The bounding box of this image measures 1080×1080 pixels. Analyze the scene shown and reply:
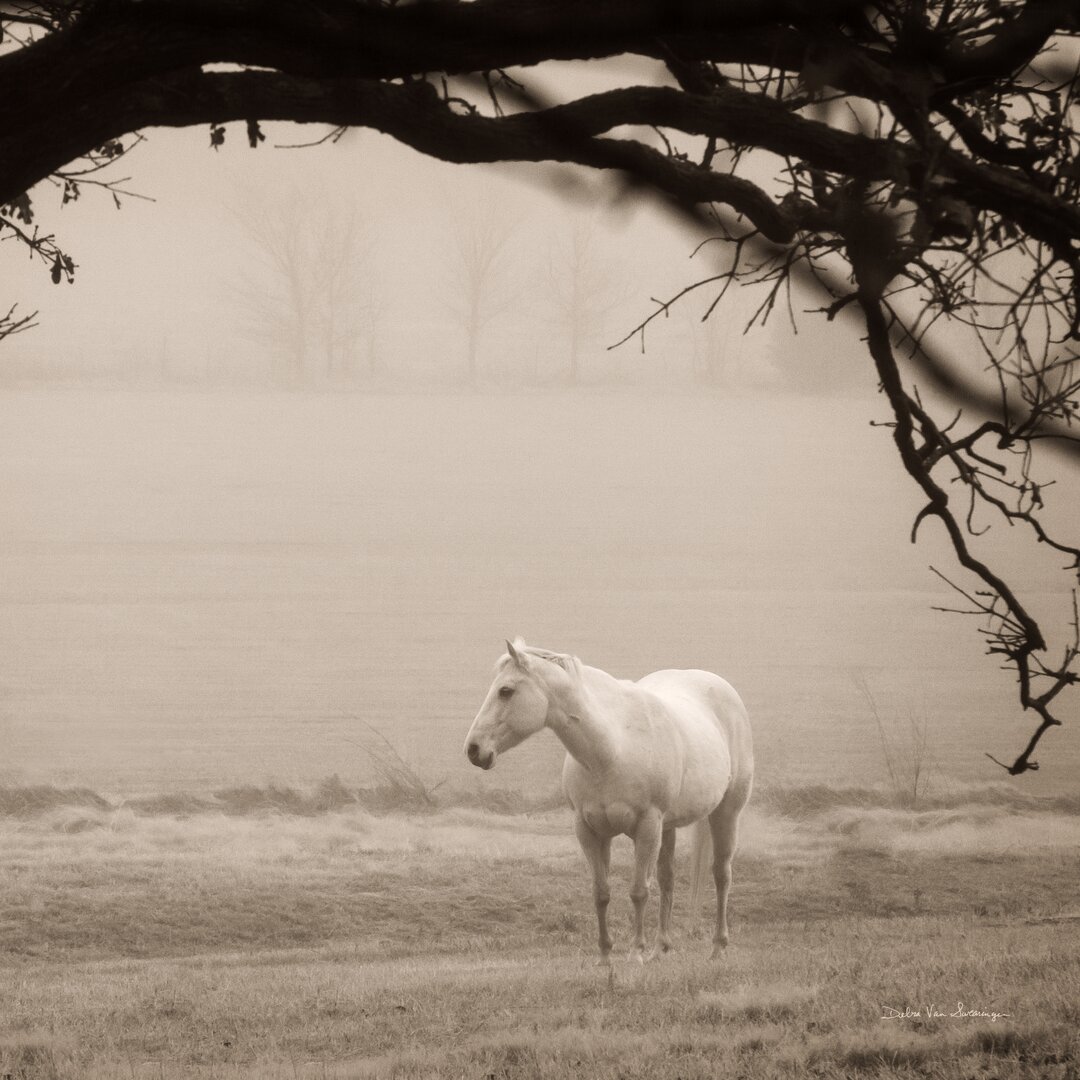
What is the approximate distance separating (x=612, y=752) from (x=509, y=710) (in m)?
0.67

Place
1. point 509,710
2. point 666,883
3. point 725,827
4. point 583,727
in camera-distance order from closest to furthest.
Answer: point 509,710, point 583,727, point 666,883, point 725,827

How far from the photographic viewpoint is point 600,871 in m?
8.09

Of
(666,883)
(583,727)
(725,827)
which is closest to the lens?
(583,727)

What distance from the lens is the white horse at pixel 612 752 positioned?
7848 mm

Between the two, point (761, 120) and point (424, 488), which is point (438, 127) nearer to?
point (761, 120)

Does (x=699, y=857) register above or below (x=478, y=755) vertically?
below

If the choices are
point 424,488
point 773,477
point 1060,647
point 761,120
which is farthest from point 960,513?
point 761,120

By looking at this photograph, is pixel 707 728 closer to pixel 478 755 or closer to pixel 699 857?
pixel 699 857

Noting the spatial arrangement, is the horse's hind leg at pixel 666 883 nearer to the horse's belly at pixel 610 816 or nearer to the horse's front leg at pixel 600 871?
the horse's front leg at pixel 600 871

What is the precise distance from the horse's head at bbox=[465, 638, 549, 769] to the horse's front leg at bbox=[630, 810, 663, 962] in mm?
Answer: 836

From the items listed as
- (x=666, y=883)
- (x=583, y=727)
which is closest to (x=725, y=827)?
(x=666, y=883)

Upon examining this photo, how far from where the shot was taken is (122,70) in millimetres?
3807

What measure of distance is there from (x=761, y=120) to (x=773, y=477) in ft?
67.3
